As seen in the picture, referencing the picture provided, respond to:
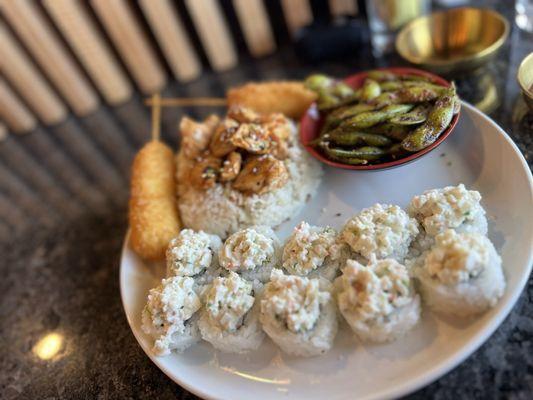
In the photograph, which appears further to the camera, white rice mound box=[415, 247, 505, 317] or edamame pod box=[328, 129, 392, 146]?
edamame pod box=[328, 129, 392, 146]

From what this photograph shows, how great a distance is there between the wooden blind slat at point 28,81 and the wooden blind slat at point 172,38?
85cm

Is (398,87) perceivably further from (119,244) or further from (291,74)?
(119,244)

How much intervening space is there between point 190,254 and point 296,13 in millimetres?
2027

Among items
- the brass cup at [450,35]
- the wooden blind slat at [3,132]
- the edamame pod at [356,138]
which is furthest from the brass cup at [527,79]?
the wooden blind slat at [3,132]

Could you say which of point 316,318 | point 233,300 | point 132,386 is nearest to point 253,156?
point 233,300

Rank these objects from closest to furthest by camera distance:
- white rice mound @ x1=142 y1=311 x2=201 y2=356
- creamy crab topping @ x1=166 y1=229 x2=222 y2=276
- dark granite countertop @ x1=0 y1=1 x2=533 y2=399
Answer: dark granite countertop @ x1=0 y1=1 x2=533 y2=399 → white rice mound @ x1=142 y1=311 x2=201 y2=356 → creamy crab topping @ x1=166 y1=229 x2=222 y2=276

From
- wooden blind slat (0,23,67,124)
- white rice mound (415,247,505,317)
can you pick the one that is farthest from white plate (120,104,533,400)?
wooden blind slat (0,23,67,124)

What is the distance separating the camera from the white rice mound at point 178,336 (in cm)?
148

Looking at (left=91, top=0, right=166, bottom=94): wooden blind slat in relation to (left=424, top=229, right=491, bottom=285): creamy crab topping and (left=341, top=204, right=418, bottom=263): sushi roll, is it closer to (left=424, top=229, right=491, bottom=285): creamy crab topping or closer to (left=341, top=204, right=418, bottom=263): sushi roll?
(left=341, top=204, right=418, bottom=263): sushi roll

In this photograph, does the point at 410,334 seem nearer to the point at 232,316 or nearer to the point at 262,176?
the point at 232,316

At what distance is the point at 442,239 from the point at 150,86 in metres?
2.48

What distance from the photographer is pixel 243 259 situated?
5.10 ft

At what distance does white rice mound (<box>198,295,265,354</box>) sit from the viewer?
1.42 m

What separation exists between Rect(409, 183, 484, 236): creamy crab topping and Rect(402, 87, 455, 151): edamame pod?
276mm
